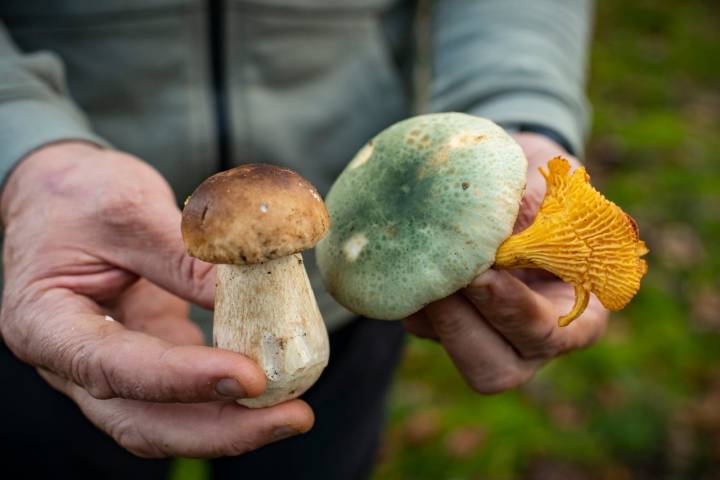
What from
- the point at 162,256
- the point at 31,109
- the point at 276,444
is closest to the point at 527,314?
the point at 162,256

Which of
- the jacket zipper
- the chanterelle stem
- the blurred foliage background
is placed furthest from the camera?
the blurred foliage background

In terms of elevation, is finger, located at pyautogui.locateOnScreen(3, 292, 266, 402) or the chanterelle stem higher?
the chanterelle stem

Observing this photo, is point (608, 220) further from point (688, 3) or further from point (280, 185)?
point (688, 3)

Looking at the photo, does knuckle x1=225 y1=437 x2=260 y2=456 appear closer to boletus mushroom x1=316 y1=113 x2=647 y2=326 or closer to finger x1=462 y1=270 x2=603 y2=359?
boletus mushroom x1=316 y1=113 x2=647 y2=326

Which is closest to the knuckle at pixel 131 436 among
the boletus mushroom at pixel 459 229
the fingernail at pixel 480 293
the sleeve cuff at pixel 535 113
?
the boletus mushroom at pixel 459 229

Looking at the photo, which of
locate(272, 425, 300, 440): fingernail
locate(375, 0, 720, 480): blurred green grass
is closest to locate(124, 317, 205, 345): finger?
locate(272, 425, 300, 440): fingernail

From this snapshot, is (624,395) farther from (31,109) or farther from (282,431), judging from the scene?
(31,109)
